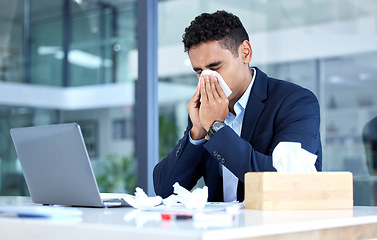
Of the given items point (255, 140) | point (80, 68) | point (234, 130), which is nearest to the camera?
point (255, 140)

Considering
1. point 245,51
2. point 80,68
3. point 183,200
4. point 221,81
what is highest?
point 80,68

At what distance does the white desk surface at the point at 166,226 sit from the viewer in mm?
896

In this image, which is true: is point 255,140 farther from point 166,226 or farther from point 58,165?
point 166,226

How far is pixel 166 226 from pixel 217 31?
130cm

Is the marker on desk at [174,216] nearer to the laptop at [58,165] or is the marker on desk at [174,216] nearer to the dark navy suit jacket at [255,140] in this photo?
the laptop at [58,165]

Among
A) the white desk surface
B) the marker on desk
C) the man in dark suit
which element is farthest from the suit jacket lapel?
the marker on desk

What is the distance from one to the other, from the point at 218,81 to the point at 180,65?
1.84 metres

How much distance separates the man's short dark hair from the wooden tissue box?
0.88 meters

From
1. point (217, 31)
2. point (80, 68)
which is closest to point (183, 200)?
point (217, 31)

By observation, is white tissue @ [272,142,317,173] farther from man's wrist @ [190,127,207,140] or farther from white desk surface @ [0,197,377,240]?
man's wrist @ [190,127,207,140]

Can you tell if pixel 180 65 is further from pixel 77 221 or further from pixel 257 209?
pixel 77 221

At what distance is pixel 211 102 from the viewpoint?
6.45 feet

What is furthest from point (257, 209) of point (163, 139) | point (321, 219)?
point (163, 139)

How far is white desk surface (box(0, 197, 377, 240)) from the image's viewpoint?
35.3 inches
